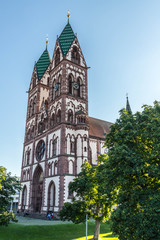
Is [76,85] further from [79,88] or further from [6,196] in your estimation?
[6,196]

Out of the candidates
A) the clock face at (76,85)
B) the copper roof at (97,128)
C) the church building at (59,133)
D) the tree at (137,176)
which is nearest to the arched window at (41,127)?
the church building at (59,133)

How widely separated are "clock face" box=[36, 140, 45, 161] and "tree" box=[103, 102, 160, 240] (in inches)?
1123

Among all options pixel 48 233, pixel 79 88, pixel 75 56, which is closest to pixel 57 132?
pixel 79 88

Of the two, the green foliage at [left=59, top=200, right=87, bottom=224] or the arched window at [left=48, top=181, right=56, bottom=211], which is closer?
the green foliage at [left=59, top=200, right=87, bottom=224]

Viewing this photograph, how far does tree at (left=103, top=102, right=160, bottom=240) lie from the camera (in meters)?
9.88

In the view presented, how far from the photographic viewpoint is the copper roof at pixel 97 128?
42062mm

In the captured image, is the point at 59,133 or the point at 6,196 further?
the point at 59,133

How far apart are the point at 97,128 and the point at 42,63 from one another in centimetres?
2345

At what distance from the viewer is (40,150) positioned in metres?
40.9

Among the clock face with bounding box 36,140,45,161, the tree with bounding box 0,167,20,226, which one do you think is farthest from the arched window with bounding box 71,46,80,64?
the tree with bounding box 0,167,20,226

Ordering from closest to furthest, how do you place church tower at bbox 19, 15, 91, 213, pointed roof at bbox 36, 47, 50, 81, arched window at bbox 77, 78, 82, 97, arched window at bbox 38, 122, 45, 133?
church tower at bbox 19, 15, 91, 213 → arched window at bbox 77, 78, 82, 97 → arched window at bbox 38, 122, 45, 133 → pointed roof at bbox 36, 47, 50, 81

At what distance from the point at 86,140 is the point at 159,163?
24.2 metres

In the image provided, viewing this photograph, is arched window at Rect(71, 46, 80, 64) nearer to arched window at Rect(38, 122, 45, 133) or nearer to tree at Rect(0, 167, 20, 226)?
arched window at Rect(38, 122, 45, 133)

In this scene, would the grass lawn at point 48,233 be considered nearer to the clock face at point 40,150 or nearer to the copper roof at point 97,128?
the clock face at point 40,150
